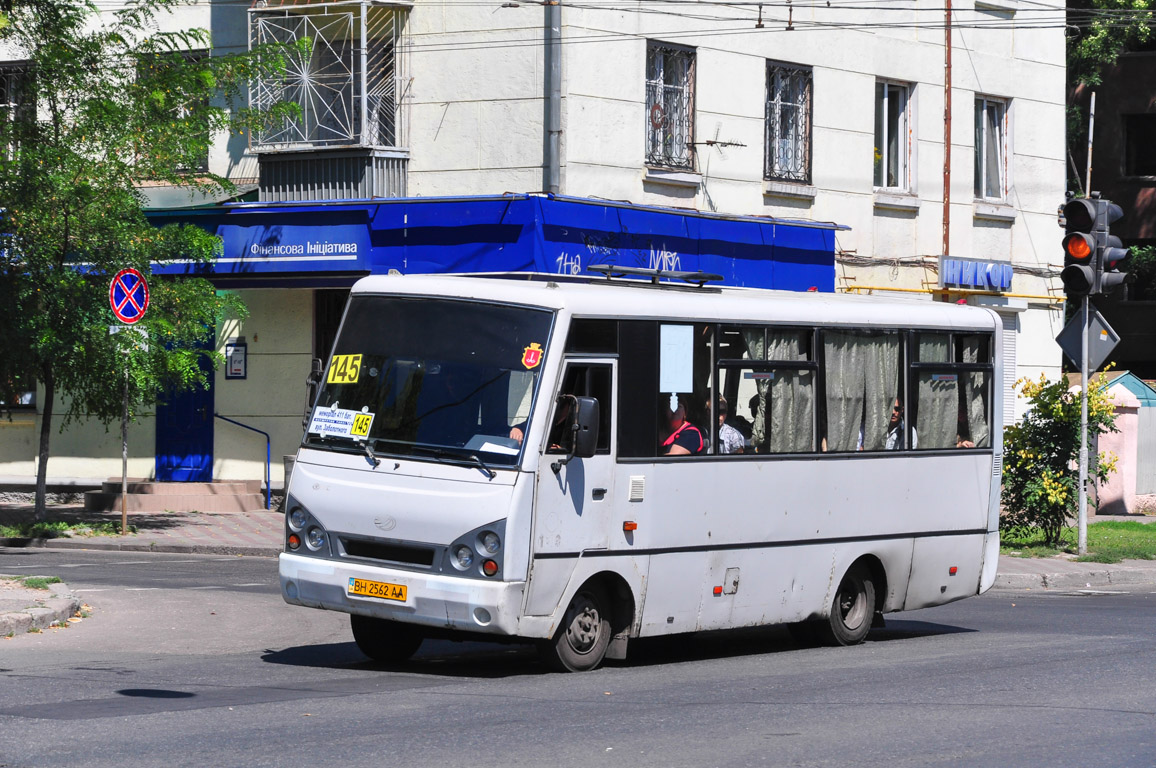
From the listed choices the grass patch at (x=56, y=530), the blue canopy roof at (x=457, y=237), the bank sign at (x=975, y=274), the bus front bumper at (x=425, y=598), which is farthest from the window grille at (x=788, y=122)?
the bus front bumper at (x=425, y=598)

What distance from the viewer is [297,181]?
2500 cm

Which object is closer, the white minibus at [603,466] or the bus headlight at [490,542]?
the bus headlight at [490,542]

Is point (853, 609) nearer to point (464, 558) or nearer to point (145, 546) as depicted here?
point (464, 558)

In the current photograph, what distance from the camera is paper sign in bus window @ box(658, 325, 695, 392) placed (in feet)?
37.7

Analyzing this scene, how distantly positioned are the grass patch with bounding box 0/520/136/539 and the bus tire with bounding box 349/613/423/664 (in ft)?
36.6

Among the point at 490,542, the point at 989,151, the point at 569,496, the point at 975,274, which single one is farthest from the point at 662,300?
the point at 989,151

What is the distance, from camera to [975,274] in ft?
98.7

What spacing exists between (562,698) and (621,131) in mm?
15652

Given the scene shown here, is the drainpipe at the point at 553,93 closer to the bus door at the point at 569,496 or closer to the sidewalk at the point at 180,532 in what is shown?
the sidewalk at the point at 180,532

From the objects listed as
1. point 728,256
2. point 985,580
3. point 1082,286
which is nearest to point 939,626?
point 985,580

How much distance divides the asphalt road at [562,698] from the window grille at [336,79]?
11226mm

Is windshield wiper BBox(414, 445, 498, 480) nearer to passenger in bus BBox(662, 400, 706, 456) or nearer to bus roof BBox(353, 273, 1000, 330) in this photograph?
bus roof BBox(353, 273, 1000, 330)

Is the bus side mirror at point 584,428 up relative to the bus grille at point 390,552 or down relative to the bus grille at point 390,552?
up

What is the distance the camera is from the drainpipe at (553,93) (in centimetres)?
2341
